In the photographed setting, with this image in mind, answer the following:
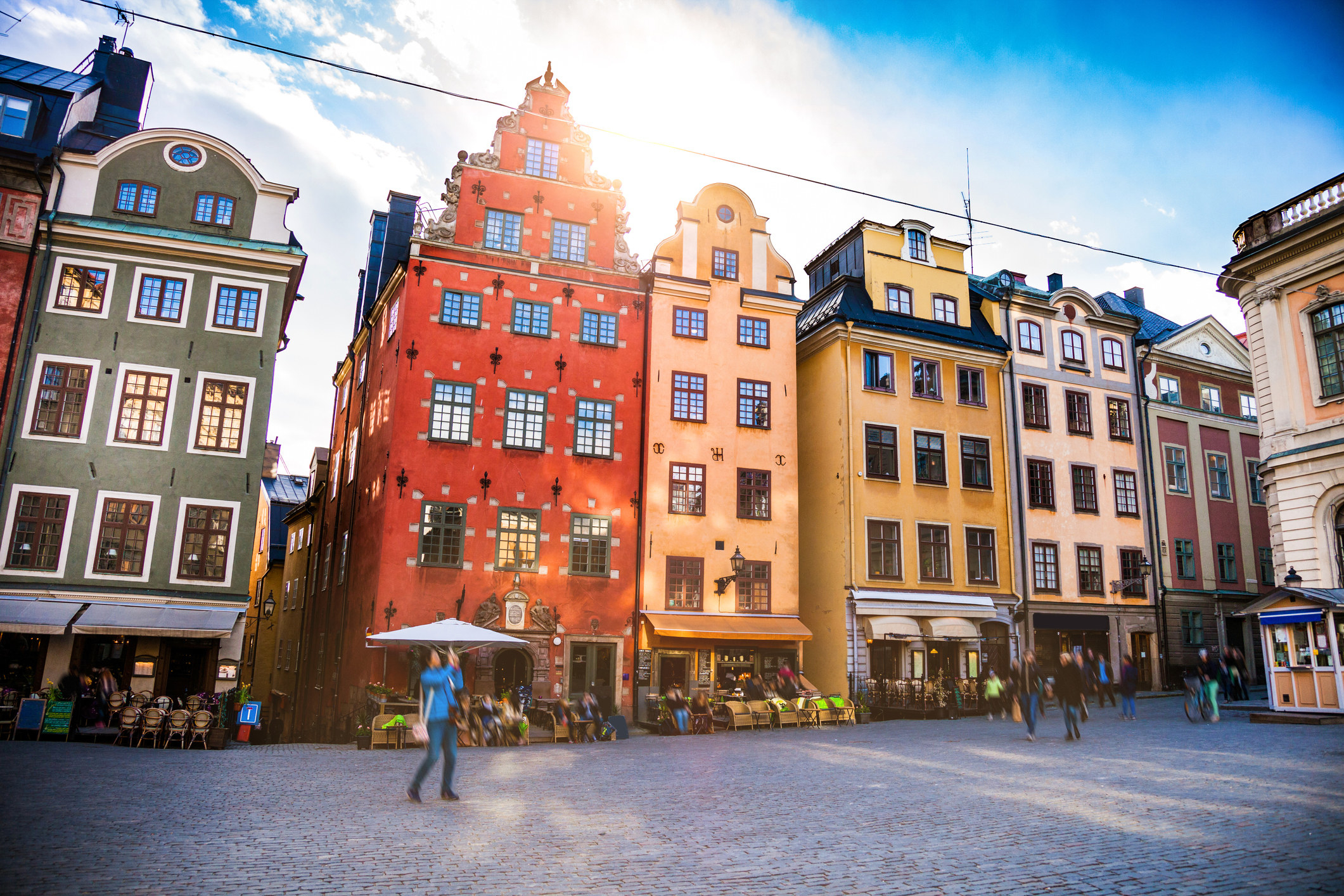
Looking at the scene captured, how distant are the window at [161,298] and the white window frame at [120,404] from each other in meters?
1.53

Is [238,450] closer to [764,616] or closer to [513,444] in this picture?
[513,444]

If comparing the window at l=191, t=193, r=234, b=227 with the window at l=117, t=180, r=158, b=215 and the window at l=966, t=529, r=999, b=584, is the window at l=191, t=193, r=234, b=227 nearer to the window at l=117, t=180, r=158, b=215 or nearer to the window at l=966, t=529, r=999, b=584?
the window at l=117, t=180, r=158, b=215

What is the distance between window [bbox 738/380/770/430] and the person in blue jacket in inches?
799

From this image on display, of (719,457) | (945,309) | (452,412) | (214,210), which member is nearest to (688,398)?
(719,457)

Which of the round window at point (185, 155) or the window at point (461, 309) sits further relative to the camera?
the window at point (461, 309)

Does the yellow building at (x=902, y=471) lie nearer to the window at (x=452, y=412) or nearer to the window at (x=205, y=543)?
the window at (x=452, y=412)

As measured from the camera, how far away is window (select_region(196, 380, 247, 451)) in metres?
25.2

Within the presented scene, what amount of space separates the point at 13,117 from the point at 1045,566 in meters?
38.1

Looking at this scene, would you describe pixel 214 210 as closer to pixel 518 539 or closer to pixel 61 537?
pixel 61 537

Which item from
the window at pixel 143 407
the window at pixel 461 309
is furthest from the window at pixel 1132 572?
the window at pixel 143 407

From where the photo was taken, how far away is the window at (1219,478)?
3844 cm

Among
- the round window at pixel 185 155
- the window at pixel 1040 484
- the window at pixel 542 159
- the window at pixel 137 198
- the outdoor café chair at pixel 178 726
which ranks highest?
the window at pixel 542 159

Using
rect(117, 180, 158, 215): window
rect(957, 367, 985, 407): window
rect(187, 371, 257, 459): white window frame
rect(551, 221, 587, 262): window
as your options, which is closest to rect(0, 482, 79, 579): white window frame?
rect(187, 371, 257, 459): white window frame

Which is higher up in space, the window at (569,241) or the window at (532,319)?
the window at (569,241)
